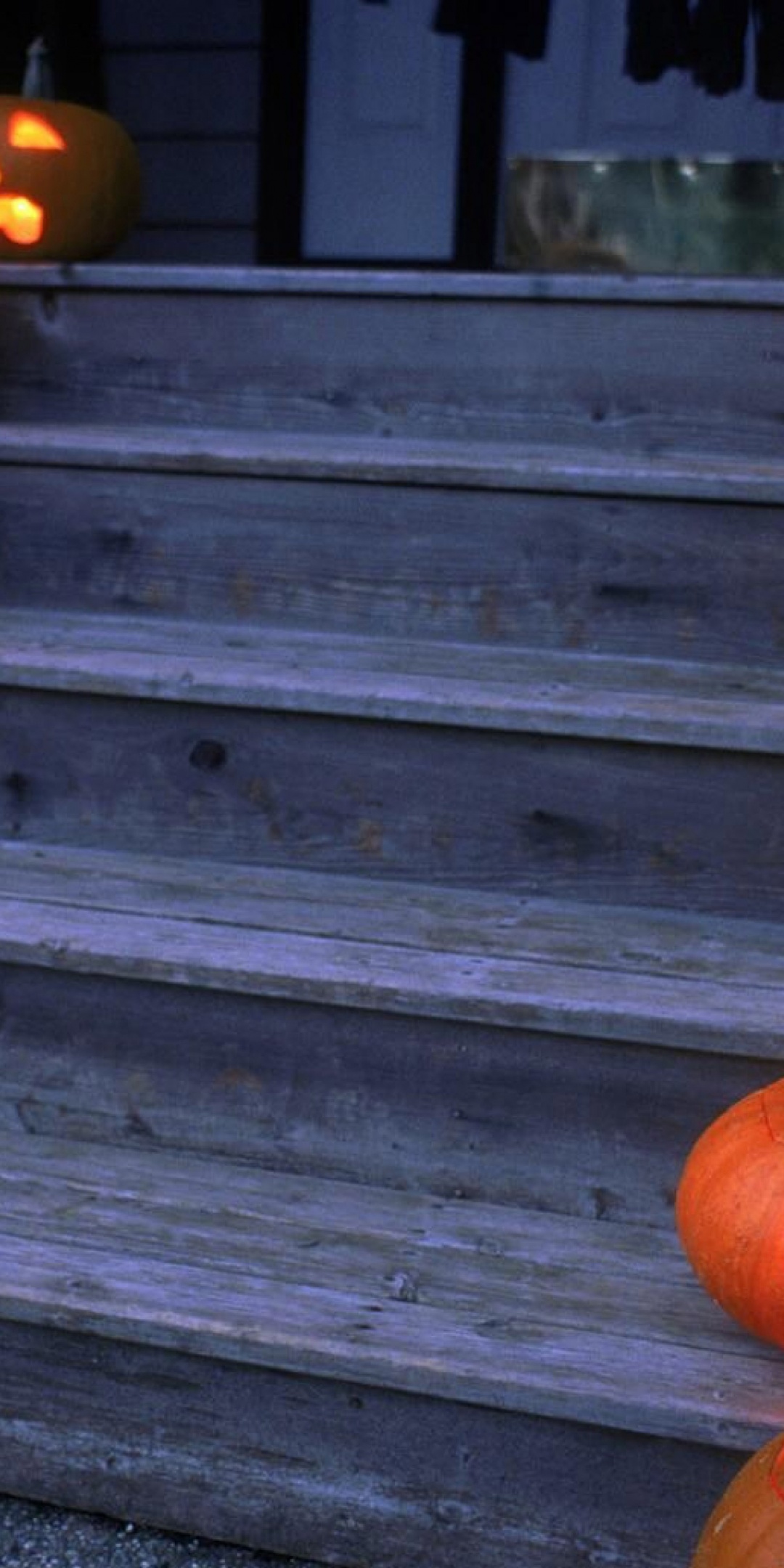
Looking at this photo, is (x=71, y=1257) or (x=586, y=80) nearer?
(x=71, y=1257)

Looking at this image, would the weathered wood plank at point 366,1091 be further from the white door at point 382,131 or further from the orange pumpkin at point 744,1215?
the white door at point 382,131

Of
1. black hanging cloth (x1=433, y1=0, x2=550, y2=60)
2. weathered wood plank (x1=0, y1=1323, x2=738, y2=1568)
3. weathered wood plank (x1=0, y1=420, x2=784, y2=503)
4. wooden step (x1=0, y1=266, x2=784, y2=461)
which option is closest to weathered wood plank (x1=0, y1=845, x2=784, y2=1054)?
weathered wood plank (x1=0, y1=1323, x2=738, y2=1568)

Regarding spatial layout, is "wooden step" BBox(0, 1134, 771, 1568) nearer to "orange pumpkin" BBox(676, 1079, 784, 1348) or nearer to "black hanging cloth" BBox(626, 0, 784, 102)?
"orange pumpkin" BBox(676, 1079, 784, 1348)

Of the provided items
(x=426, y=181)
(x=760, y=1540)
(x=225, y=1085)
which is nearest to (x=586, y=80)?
(x=426, y=181)

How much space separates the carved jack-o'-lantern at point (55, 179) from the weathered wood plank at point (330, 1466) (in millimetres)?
1523

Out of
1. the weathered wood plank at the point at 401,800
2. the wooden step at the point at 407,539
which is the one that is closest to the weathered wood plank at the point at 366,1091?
the weathered wood plank at the point at 401,800

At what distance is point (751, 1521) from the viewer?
1169mm

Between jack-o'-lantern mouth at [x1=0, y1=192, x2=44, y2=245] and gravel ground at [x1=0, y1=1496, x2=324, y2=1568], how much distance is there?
169cm

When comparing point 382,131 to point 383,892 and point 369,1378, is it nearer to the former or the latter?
point 383,892

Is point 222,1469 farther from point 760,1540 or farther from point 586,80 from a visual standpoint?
point 586,80

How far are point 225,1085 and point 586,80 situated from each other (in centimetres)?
285

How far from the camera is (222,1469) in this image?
144 centimetres

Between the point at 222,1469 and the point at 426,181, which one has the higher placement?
the point at 426,181

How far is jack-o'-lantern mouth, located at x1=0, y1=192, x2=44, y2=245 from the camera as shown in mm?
2432
